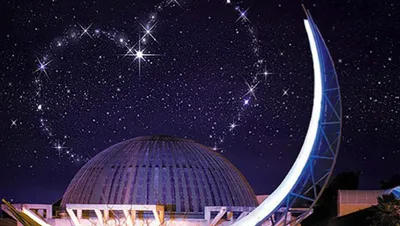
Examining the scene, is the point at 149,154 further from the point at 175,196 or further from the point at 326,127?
the point at 326,127

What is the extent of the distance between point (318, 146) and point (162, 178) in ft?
49.5

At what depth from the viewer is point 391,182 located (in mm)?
70500

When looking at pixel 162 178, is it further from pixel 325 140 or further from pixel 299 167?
pixel 325 140

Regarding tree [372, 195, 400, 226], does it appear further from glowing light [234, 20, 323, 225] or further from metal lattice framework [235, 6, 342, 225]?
glowing light [234, 20, 323, 225]

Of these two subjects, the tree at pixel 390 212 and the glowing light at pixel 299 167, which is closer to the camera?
the glowing light at pixel 299 167

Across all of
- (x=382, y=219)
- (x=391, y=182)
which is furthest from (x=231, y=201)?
(x=391, y=182)

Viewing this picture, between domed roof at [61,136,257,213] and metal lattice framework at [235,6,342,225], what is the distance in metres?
11.8

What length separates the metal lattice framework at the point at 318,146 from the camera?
114 ft

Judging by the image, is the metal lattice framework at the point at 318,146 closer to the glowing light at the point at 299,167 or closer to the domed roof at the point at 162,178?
the glowing light at the point at 299,167

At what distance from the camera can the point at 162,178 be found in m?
47.8

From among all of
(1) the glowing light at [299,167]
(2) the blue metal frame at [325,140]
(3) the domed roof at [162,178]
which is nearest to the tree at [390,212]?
(2) the blue metal frame at [325,140]

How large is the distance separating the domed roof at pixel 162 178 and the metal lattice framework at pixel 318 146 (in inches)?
464

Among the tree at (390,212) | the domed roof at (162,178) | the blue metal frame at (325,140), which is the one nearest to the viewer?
the blue metal frame at (325,140)

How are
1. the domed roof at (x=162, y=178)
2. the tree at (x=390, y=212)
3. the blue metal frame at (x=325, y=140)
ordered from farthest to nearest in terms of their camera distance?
the domed roof at (x=162, y=178), the tree at (x=390, y=212), the blue metal frame at (x=325, y=140)
